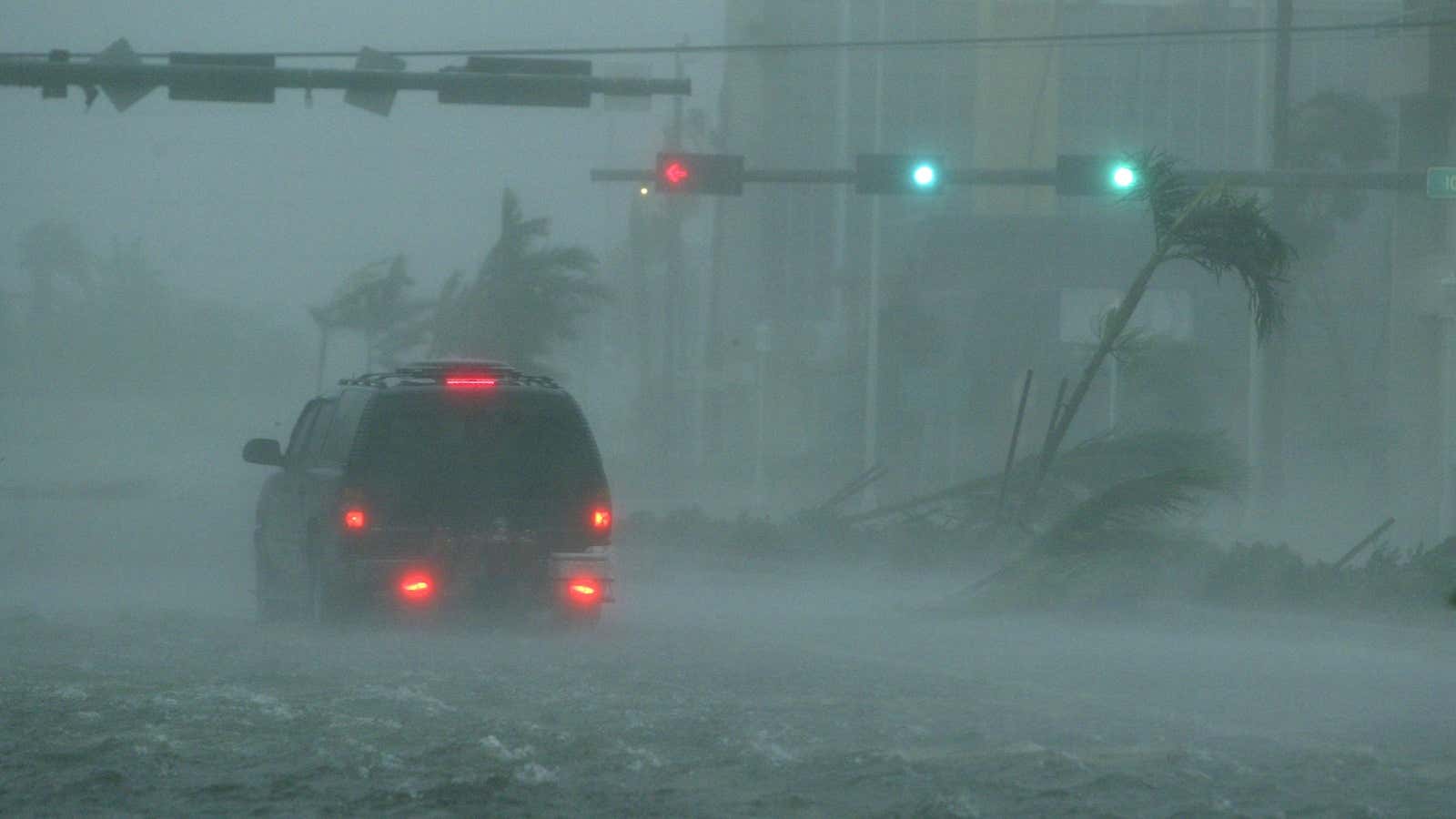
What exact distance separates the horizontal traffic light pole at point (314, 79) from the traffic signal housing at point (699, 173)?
5127 mm

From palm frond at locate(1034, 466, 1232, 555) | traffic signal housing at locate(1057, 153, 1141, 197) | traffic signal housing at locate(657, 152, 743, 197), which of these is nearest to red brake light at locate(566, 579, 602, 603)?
palm frond at locate(1034, 466, 1232, 555)

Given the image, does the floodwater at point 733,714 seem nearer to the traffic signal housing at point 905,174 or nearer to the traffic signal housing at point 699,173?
the traffic signal housing at point 699,173

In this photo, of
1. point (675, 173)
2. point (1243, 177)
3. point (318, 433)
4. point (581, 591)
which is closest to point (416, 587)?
point (581, 591)

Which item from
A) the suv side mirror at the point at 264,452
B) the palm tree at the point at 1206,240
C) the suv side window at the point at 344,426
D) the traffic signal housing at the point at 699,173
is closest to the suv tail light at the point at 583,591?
the suv side window at the point at 344,426

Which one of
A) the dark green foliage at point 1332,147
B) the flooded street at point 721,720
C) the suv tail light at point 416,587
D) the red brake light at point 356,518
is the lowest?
the flooded street at point 721,720

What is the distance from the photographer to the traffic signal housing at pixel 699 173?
2380cm

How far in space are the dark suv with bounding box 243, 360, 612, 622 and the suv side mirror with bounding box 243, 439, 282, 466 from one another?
2.01m

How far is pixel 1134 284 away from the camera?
19.1 m

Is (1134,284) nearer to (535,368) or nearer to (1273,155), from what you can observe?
(1273,155)

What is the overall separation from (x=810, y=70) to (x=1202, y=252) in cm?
6841

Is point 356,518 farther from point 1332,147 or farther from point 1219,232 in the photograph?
point 1332,147

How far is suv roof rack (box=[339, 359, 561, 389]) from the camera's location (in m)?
13.7

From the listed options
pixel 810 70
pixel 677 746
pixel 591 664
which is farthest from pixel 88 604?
pixel 810 70

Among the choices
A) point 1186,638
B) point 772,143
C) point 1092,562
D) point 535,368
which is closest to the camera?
point 1186,638
